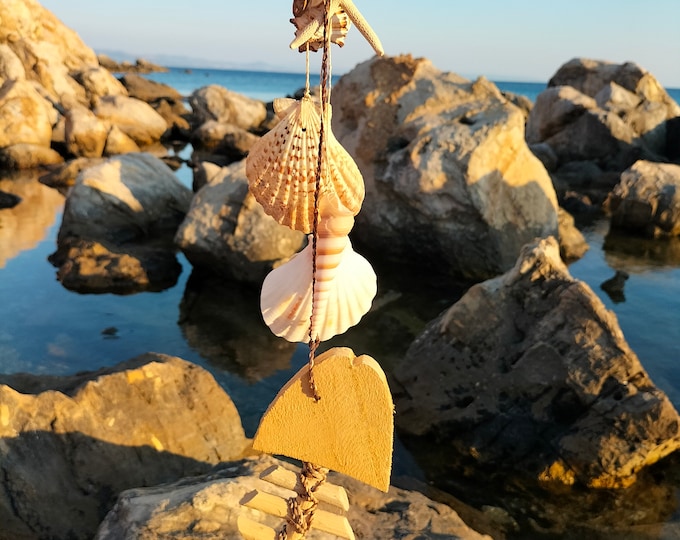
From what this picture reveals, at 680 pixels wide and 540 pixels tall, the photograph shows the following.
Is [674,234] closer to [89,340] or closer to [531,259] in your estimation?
[531,259]

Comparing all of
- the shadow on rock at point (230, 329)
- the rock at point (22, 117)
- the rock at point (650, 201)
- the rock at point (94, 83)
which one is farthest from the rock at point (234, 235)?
the rock at point (94, 83)

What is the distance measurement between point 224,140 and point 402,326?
1467 centimetres

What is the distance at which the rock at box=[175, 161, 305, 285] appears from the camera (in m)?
8.46

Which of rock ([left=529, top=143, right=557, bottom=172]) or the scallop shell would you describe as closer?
the scallop shell

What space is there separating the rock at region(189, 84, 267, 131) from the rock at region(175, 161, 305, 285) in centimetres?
1716

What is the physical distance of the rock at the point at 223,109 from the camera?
2517 cm

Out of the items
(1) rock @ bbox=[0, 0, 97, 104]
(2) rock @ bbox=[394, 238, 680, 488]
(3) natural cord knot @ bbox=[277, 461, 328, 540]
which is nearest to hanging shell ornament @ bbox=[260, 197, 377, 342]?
(3) natural cord knot @ bbox=[277, 461, 328, 540]

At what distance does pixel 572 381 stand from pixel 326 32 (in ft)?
13.6

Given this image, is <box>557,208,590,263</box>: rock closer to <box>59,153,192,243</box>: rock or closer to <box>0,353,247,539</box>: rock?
<box>59,153,192,243</box>: rock

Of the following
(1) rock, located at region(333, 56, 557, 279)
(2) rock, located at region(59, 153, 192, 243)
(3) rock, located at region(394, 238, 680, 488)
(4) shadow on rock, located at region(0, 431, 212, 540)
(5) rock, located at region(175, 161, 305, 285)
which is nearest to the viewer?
(4) shadow on rock, located at region(0, 431, 212, 540)

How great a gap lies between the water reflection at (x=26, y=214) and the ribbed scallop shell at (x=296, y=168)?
8943 mm

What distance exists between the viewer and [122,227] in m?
10.3

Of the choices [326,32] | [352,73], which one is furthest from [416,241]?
[326,32]

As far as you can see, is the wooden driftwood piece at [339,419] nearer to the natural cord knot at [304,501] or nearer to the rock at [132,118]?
the natural cord knot at [304,501]
